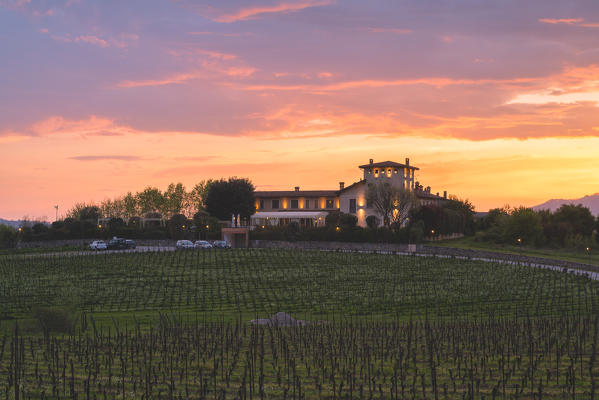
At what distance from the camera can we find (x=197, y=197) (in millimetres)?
168125

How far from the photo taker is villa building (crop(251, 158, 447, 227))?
107500 mm

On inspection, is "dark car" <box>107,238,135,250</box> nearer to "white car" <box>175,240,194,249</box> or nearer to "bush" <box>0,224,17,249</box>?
"white car" <box>175,240,194,249</box>

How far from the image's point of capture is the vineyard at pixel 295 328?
17.8 m

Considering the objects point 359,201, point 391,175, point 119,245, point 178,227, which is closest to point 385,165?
point 391,175

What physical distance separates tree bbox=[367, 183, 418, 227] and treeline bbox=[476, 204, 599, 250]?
1369 centimetres

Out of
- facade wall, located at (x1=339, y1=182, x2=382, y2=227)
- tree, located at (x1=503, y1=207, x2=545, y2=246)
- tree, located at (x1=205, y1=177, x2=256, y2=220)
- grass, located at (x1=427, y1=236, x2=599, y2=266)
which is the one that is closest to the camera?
grass, located at (x1=427, y1=236, x2=599, y2=266)

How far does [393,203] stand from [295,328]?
74.1 metres

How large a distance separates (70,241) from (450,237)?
58.5 meters

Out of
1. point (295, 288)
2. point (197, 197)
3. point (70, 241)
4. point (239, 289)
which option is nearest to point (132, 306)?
point (239, 289)

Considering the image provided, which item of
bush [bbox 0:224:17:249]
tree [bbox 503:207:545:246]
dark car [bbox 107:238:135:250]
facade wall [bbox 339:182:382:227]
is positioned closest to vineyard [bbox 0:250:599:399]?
dark car [bbox 107:238:135:250]

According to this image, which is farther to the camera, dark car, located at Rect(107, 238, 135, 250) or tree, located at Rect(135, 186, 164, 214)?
tree, located at Rect(135, 186, 164, 214)

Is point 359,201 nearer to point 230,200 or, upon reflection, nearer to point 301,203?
point 301,203

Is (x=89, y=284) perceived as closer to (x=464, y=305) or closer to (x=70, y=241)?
(x=464, y=305)

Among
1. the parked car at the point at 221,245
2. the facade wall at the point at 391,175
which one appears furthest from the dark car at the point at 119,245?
the facade wall at the point at 391,175
